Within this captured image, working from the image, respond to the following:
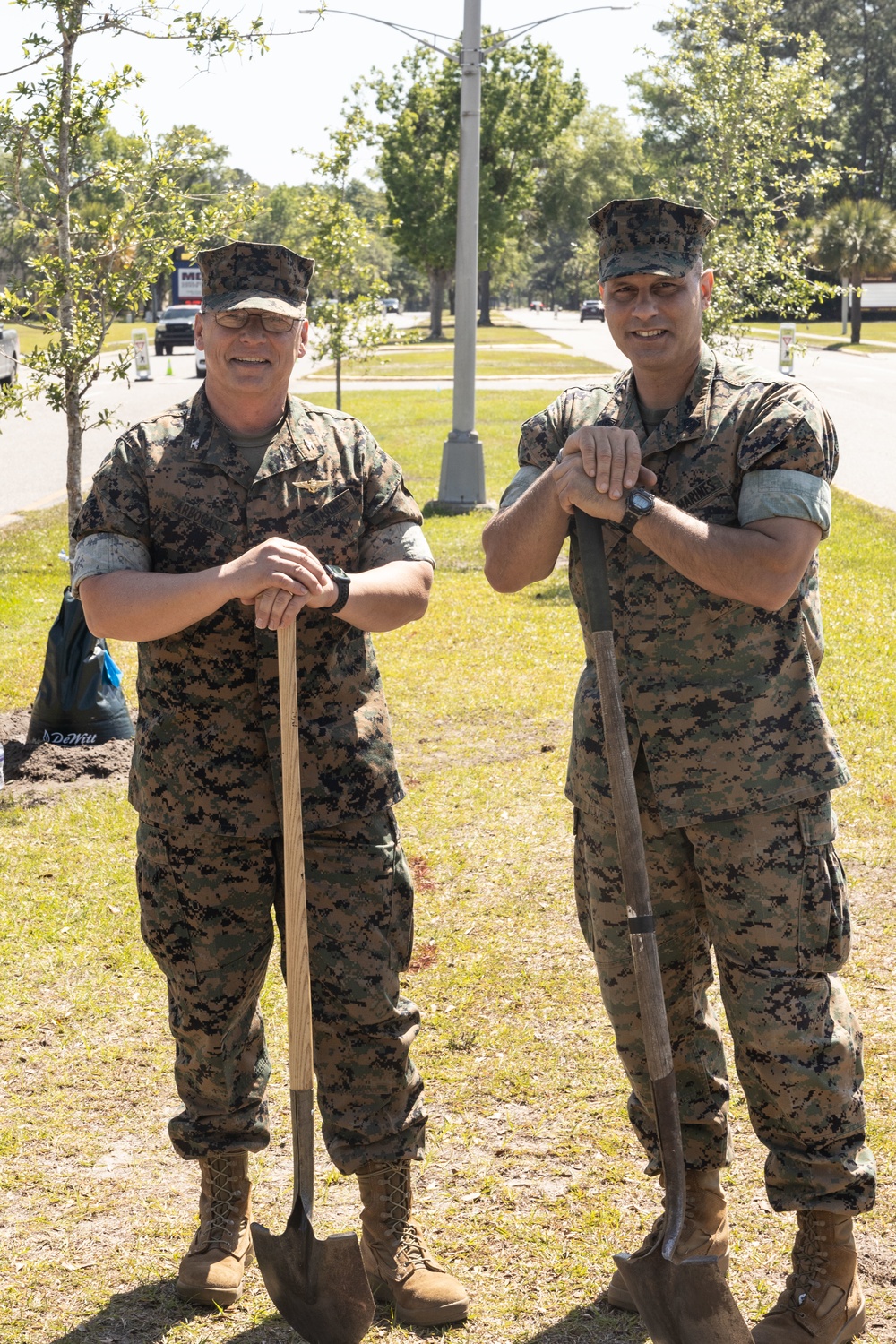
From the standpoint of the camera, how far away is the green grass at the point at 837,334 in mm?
48969

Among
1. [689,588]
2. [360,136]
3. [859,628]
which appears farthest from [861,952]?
[360,136]

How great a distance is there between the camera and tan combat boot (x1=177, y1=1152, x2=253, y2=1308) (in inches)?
128

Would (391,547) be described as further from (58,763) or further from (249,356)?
(58,763)

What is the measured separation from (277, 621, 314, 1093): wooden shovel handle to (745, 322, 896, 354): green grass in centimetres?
4453

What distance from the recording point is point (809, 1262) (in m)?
3.06

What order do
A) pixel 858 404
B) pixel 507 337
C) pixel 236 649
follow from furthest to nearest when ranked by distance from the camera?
1. pixel 507 337
2. pixel 858 404
3. pixel 236 649

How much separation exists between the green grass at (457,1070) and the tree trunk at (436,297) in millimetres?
62046

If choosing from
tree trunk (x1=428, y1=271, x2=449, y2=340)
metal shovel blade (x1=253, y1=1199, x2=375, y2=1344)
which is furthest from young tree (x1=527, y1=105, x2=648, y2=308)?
metal shovel blade (x1=253, y1=1199, x2=375, y2=1344)

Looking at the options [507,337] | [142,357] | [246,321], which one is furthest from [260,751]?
[507,337]

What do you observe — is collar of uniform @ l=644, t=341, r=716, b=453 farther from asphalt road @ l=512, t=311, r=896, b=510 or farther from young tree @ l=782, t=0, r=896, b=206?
young tree @ l=782, t=0, r=896, b=206

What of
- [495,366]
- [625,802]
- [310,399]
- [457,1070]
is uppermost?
[495,366]

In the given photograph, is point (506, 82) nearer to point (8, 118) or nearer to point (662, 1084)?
point (8, 118)

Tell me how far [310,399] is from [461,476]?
14400 millimetres

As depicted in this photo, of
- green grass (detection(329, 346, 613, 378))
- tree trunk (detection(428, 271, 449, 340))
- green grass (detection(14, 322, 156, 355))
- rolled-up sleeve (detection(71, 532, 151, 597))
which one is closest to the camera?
rolled-up sleeve (detection(71, 532, 151, 597))
